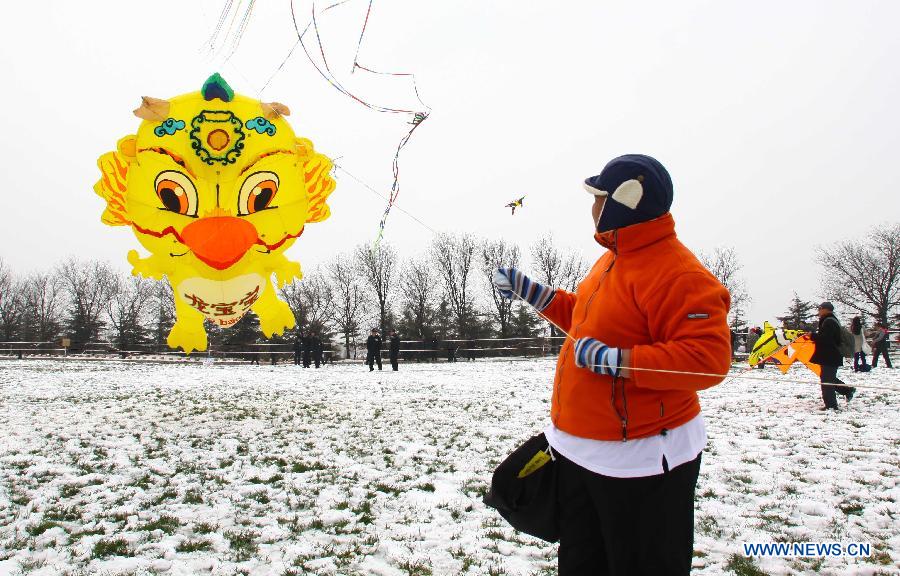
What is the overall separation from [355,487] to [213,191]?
3073 millimetres

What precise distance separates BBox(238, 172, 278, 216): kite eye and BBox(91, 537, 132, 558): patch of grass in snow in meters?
2.97

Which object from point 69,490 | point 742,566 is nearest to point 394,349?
point 69,490

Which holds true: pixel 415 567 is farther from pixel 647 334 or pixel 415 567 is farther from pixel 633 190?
pixel 633 190

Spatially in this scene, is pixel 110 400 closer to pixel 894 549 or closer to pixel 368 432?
pixel 368 432

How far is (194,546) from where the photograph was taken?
3.46 m

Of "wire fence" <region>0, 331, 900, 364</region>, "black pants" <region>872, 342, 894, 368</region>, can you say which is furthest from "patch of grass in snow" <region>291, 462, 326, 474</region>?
"wire fence" <region>0, 331, 900, 364</region>

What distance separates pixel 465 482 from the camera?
15.3 ft

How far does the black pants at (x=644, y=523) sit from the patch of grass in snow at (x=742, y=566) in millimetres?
1672

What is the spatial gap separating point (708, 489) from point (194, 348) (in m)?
5.16

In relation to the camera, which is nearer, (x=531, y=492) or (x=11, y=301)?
(x=531, y=492)

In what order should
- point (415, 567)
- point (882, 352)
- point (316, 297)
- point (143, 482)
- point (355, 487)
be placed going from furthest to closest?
1. point (316, 297)
2. point (882, 352)
3. point (143, 482)
4. point (355, 487)
5. point (415, 567)

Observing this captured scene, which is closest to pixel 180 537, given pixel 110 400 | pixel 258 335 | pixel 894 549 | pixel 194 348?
pixel 194 348

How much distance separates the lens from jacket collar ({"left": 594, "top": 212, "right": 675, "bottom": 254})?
1.76 m

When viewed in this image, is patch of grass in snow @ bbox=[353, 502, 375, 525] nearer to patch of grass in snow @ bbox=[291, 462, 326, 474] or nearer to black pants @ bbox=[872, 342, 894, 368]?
patch of grass in snow @ bbox=[291, 462, 326, 474]
